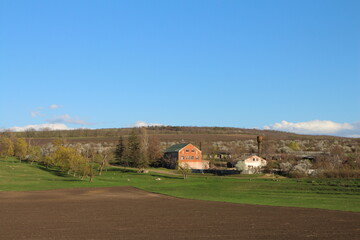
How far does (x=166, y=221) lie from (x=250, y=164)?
75254mm

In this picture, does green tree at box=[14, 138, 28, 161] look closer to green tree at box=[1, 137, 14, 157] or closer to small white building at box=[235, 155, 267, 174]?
green tree at box=[1, 137, 14, 157]

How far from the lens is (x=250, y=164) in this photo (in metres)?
105

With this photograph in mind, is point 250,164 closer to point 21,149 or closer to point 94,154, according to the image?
point 94,154

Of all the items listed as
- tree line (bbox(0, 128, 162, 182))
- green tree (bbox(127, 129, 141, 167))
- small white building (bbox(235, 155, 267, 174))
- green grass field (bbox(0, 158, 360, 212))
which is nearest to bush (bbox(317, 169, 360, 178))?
green grass field (bbox(0, 158, 360, 212))

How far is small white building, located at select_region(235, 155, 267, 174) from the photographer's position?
95562mm

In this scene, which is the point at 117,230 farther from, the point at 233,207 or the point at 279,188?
the point at 279,188

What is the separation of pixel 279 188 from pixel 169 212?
25781 mm

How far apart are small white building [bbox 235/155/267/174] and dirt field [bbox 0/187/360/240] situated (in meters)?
50.7

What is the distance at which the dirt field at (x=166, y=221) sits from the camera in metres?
26.5

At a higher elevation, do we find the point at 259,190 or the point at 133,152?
the point at 133,152

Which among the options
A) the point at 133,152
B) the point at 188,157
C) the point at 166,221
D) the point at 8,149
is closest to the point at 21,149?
the point at 8,149

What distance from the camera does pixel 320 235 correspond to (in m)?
26.1

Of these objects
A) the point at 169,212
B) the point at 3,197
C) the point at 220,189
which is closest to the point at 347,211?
the point at 169,212

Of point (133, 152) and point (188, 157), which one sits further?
point (188, 157)
